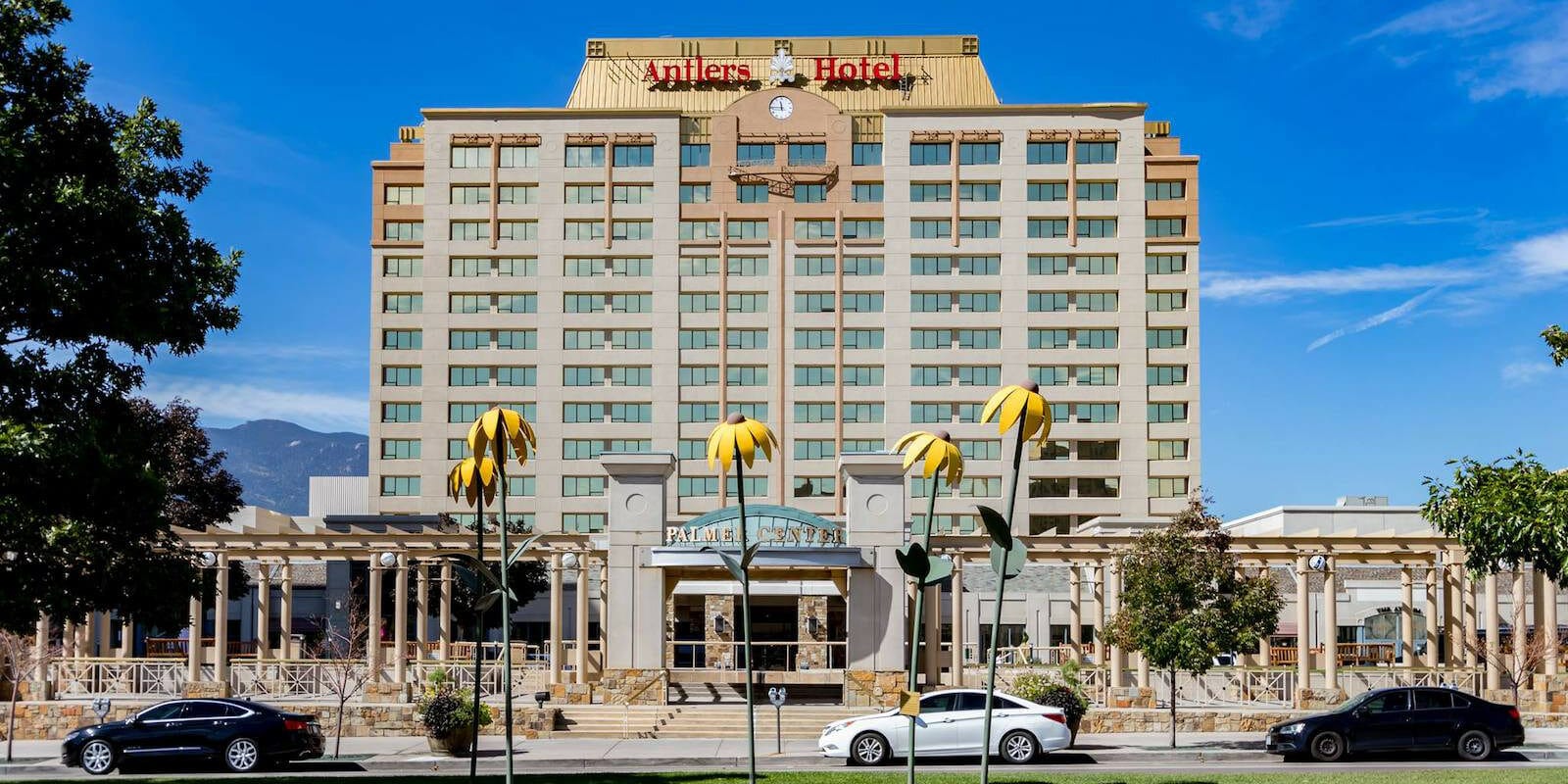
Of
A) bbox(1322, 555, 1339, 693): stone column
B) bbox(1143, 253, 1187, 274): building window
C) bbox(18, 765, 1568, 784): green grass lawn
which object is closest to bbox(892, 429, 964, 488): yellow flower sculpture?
bbox(18, 765, 1568, 784): green grass lawn

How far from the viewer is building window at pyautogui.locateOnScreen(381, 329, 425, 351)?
9506 centimetres

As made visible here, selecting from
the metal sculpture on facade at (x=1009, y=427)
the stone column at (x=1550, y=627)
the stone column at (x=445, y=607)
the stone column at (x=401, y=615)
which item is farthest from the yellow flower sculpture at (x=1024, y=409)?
the stone column at (x=445, y=607)

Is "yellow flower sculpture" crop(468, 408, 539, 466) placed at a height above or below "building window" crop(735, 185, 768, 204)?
below

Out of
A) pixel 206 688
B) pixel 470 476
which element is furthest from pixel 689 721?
pixel 470 476

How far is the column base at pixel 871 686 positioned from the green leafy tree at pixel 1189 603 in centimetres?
707

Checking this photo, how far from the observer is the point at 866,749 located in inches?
1184

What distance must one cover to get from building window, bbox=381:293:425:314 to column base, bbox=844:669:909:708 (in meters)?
62.0

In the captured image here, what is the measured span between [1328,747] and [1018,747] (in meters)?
5.93

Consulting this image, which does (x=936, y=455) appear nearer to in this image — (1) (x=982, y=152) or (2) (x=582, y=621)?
(2) (x=582, y=621)

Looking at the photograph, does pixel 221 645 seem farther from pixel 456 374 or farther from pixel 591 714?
pixel 456 374

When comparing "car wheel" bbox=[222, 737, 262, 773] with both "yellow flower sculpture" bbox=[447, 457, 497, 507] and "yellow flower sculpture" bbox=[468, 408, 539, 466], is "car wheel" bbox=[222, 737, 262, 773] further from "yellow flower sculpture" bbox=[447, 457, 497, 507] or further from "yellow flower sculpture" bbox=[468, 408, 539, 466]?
"yellow flower sculpture" bbox=[468, 408, 539, 466]

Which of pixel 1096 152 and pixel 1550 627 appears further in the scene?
pixel 1096 152

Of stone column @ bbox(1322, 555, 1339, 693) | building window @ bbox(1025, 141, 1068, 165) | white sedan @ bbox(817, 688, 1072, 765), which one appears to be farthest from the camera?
building window @ bbox(1025, 141, 1068, 165)

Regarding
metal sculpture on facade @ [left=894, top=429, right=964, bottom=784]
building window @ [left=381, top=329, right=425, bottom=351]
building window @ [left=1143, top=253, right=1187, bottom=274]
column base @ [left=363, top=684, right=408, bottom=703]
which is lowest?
column base @ [left=363, top=684, right=408, bottom=703]
